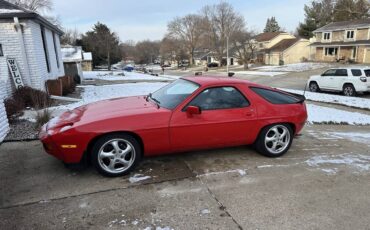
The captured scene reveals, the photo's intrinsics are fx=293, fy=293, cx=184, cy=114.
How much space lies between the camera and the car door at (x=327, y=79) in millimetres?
17697

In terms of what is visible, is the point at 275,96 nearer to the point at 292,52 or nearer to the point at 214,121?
the point at 214,121

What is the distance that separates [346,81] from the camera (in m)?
16.8

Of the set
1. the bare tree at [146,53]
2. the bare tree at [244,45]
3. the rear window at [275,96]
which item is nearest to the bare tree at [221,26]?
the bare tree at [244,45]

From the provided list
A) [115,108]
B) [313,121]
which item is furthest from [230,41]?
Result: [115,108]

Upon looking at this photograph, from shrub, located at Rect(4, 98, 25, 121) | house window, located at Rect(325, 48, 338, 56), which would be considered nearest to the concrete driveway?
shrub, located at Rect(4, 98, 25, 121)

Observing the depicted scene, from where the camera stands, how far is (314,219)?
3072mm

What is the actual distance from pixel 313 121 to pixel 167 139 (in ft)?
17.9

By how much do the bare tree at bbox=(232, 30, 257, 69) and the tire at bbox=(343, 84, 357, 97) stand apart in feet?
142

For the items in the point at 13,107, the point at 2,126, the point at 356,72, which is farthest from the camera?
the point at 356,72

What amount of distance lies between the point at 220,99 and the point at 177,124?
33.5 inches

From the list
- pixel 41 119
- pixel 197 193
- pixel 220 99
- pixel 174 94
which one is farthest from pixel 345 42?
pixel 197 193

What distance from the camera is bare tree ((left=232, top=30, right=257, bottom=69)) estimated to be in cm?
6033

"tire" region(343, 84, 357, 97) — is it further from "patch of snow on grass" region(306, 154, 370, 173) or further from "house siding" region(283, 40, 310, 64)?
"house siding" region(283, 40, 310, 64)

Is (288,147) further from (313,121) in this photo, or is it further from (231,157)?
(313,121)
